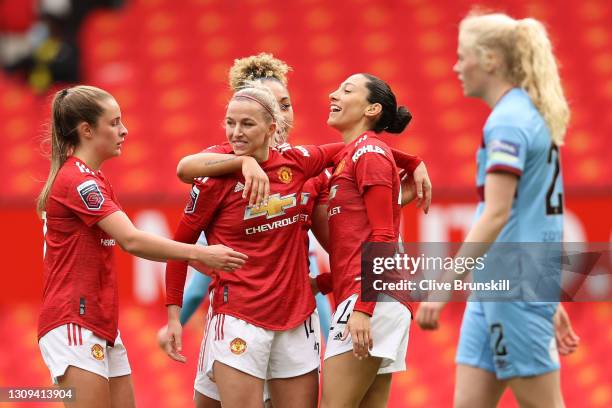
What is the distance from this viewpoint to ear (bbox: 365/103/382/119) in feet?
14.9

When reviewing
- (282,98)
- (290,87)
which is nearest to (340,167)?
(282,98)

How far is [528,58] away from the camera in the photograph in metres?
3.75

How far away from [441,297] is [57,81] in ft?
23.3

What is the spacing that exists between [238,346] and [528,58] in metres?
1.51

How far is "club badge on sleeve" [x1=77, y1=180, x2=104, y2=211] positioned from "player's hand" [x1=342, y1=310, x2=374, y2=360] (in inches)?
41.5

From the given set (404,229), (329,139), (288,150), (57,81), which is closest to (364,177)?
(288,150)

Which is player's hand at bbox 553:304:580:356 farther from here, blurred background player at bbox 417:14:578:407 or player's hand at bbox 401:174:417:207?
player's hand at bbox 401:174:417:207

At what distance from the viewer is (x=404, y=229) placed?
7.95 meters

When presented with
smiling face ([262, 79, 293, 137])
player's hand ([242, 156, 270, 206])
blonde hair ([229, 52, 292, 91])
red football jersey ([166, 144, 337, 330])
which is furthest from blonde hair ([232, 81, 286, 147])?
blonde hair ([229, 52, 292, 91])

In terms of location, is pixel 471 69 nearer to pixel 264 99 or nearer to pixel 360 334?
pixel 264 99

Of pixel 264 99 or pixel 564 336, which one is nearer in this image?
pixel 564 336

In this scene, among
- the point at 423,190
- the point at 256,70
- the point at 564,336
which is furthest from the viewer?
the point at 256,70

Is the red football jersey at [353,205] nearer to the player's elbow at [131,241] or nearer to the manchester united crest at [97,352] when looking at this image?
the player's elbow at [131,241]

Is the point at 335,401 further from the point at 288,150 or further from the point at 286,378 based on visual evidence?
the point at 288,150
